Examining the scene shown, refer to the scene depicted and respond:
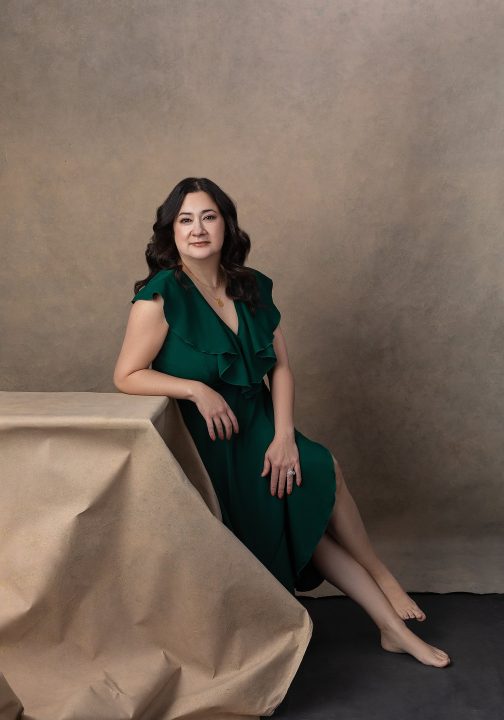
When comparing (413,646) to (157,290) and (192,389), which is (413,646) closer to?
(192,389)

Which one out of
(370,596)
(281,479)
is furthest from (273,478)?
(370,596)

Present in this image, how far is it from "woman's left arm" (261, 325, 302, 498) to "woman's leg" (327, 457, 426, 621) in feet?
0.57

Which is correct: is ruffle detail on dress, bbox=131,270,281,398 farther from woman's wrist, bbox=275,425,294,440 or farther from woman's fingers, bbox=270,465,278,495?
woman's fingers, bbox=270,465,278,495

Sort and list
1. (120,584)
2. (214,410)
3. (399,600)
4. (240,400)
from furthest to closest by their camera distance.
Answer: (399,600)
(240,400)
(214,410)
(120,584)

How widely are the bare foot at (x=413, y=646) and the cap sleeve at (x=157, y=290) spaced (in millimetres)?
1130

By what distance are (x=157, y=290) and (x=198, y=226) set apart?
25 centimetres

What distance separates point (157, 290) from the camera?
8.94 feet

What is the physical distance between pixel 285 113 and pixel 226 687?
88.4 inches

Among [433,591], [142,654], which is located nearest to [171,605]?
[142,654]

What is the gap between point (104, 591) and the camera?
7.51ft

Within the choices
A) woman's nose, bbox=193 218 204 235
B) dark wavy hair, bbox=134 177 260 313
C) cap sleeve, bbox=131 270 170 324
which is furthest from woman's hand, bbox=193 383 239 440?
woman's nose, bbox=193 218 204 235

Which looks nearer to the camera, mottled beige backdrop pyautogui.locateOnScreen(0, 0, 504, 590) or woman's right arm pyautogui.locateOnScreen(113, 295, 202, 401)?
woman's right arm pyautogui.locateOnScreen(113, 295, 202, 401)

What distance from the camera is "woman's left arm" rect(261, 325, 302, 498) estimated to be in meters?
2.76

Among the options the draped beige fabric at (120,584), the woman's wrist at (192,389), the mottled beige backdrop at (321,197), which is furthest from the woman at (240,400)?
the mottled beige backdrop at (321,197)
